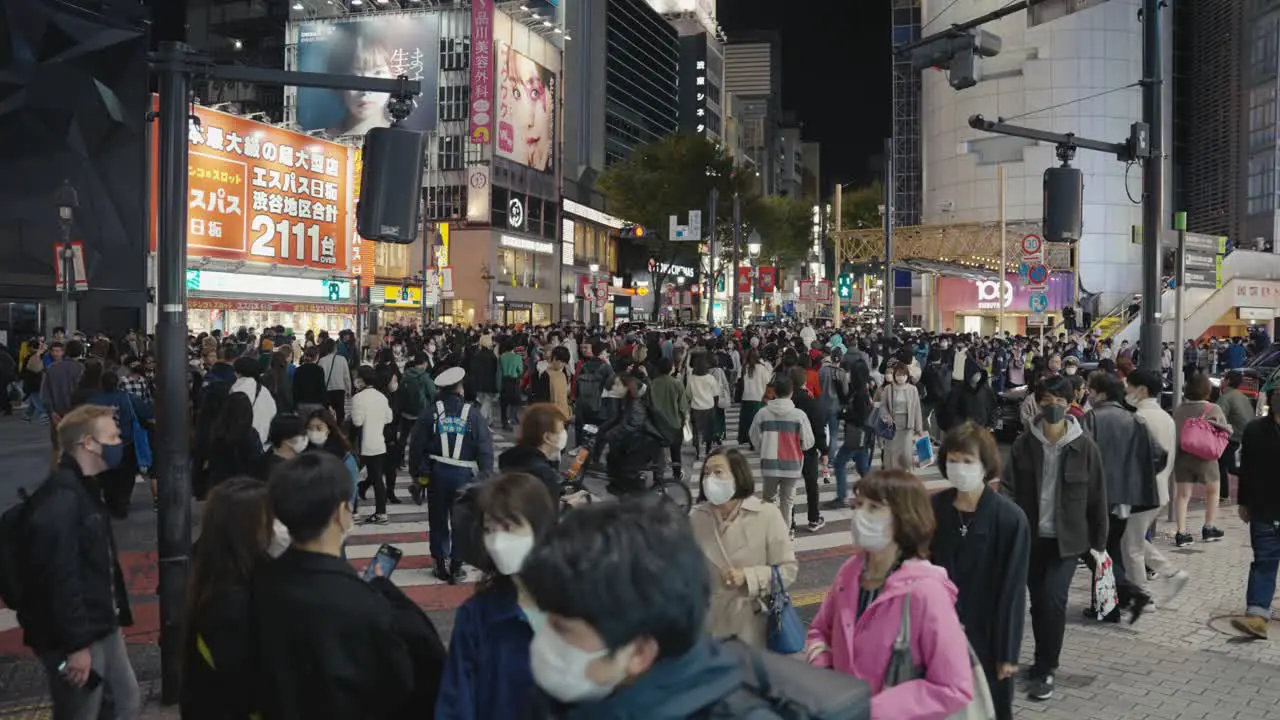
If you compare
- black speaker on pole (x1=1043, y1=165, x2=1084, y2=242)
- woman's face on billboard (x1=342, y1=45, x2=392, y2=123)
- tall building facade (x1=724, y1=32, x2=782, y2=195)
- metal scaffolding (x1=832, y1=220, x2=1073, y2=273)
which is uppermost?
tall building facade (x1=724, y1=32, x2=782, y2=195)

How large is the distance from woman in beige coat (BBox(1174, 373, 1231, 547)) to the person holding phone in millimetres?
8838

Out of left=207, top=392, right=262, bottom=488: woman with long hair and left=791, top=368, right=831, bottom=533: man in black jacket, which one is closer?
left=207, top=392, right=262, bottom=488: woman with long hair

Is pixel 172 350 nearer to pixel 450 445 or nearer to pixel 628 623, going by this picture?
pixel 450 445

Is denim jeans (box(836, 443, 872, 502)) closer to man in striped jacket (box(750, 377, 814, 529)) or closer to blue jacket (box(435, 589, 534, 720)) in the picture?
man in striped jacket (box(750, 377, 814, 529))

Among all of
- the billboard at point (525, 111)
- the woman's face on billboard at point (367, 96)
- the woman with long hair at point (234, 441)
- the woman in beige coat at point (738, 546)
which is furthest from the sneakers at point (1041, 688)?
the billboard at point (525, 111)

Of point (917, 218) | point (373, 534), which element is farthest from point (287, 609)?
point (917, 218)

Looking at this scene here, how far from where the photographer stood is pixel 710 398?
50.9ft

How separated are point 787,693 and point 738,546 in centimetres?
255

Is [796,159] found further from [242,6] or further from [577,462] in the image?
[577,462]

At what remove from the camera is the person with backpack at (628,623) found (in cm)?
199

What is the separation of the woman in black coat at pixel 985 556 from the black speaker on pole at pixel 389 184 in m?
3.69

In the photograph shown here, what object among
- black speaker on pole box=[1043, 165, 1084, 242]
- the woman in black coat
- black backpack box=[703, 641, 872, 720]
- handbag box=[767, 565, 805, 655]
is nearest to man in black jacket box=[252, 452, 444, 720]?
black backpack box=[703, 641, 872, 720]

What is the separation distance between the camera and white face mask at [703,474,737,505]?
483 centimetres

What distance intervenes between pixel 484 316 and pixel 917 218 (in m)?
33.6
